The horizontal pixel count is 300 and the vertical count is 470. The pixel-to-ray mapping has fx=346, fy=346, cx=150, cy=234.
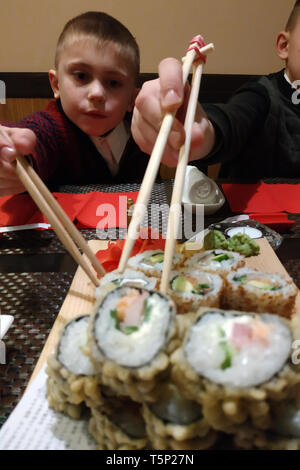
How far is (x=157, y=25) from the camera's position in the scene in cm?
377

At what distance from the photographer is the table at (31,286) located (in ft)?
3.42

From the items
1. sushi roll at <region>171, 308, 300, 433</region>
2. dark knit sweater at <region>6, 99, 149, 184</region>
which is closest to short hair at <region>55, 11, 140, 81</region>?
dark knit sweater at <region>6, 99, 149, 184</region>

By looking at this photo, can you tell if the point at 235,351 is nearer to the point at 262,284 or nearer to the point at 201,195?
the point at 262,284

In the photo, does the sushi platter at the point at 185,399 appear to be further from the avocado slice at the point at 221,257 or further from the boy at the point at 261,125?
the boy at the point at 261,125

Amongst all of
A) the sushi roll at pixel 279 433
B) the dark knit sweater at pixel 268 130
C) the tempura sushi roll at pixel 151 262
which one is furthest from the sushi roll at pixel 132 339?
the dark knit sweater at pixel 268 130

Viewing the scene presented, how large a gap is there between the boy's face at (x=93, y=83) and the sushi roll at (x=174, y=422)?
81.4 inches

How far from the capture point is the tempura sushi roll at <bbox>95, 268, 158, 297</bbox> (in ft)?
3.67

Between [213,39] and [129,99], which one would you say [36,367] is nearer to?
[129,99]

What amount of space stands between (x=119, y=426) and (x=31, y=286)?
807 mm

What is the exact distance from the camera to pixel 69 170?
276 cm

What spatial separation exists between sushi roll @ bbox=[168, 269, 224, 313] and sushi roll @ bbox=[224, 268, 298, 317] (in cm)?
6

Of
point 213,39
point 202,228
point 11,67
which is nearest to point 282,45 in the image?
point 213,39

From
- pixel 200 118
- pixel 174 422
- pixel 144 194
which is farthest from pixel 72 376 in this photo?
pixel 200 118

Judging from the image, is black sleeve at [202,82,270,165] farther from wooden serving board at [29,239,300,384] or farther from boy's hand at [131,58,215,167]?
wooden serving board at [29,239,300,384]
